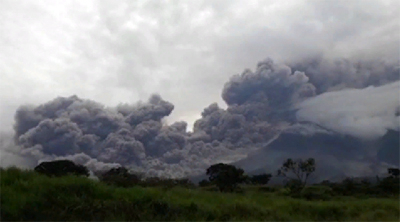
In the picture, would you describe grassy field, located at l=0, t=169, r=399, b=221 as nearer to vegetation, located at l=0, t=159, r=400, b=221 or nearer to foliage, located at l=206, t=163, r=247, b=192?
vegetation, located at l=0, t=159, r=400, b=221

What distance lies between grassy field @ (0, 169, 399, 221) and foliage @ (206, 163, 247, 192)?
30.3 m

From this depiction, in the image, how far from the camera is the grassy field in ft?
39.0

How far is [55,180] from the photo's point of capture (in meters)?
13.8

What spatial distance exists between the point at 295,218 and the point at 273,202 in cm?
210

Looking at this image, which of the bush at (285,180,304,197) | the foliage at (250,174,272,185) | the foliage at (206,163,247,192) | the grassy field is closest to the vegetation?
the grassy field

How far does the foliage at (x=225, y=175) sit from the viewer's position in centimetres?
4934

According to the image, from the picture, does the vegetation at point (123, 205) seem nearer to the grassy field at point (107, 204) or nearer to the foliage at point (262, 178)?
the grassy field at point (107, 204)

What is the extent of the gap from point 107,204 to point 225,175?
3955 cm

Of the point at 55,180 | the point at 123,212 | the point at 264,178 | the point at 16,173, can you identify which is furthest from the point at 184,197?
the point at 264,178

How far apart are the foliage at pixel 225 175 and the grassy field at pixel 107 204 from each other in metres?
30.3

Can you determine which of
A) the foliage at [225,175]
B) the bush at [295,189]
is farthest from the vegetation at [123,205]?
the foliage at [225,175]

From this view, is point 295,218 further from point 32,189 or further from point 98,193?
point 32,189

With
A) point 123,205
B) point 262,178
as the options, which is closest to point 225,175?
point 262,178

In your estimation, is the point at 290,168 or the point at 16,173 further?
the point at 290,168
